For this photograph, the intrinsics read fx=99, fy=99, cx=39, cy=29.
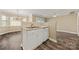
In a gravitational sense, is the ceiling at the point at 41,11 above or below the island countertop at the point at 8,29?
above

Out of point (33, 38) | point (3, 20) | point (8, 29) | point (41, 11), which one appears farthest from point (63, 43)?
point (3, 20)

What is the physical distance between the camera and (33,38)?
7.23ft

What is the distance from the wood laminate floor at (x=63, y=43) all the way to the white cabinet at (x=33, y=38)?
0.10 meters

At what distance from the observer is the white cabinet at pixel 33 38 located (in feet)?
7.09


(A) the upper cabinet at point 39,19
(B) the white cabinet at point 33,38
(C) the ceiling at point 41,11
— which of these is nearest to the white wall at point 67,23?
(C) the ceiling at point 41,11

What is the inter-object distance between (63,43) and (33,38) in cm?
67

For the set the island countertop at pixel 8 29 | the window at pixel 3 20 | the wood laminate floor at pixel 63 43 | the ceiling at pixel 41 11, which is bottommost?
the wood laminate floor at pixel 63 43

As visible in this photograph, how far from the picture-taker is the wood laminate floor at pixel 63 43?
2.14 m

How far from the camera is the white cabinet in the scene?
2.16 meters

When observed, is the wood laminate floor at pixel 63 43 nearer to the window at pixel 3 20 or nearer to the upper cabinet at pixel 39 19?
the upper cabinet at pixel 39 19

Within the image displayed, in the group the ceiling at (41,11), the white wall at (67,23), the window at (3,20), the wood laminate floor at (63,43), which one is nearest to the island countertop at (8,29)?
the window at (3,20)

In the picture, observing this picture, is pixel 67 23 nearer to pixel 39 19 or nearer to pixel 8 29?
pixel 39 19
